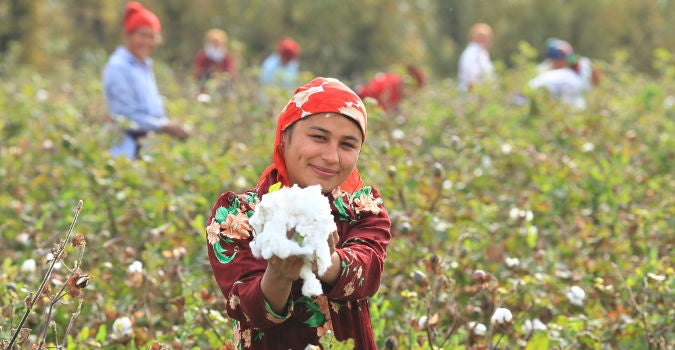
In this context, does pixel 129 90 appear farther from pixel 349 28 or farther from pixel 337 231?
pixel 349 28

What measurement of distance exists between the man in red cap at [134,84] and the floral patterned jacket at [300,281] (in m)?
3.35

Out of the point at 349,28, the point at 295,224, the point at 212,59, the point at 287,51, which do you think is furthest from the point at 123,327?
the point at 349,28

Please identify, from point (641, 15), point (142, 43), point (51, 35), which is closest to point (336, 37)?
point (51, 35)

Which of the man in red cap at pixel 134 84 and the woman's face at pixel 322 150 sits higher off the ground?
the man in red cap at pixel 134 84

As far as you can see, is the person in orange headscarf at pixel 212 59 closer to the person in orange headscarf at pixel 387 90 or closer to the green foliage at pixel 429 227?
the green foliage at pixel 429 227

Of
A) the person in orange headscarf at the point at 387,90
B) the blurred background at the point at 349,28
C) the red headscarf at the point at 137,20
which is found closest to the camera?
the red headscarf at the point at 137,20

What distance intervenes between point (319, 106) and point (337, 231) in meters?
0.26

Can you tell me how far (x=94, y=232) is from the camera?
3982 millimetres

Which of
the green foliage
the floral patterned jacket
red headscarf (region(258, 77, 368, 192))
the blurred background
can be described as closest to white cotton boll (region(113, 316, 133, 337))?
the green foliage

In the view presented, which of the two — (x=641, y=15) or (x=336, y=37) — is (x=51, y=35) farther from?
(x=641, y=15)

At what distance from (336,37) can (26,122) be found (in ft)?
35.1

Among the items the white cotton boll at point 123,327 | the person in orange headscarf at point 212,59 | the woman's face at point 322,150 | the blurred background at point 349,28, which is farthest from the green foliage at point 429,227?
the blurred background at point 349,28

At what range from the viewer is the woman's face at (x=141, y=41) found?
505cm

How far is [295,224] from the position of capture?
54.1 inches
